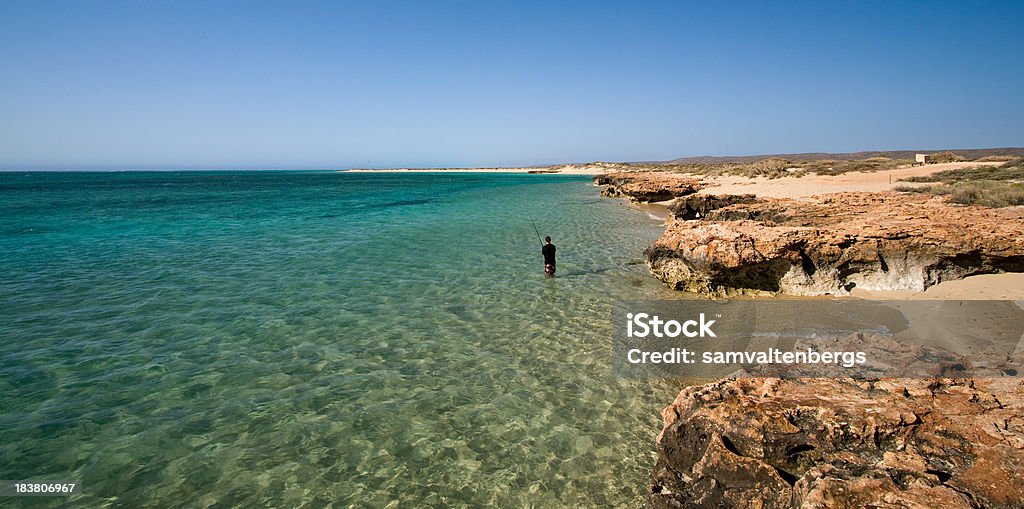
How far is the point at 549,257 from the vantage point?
434 inches

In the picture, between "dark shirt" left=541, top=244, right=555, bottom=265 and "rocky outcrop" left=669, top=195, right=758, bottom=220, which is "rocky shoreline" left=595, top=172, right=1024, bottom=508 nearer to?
"dark shirt" left=541, top=244, right=555, bottom=265

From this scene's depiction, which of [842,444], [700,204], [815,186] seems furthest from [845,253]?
[815,186]

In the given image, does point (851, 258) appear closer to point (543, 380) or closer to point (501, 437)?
point (543, 380)

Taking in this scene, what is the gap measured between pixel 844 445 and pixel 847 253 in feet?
23.3

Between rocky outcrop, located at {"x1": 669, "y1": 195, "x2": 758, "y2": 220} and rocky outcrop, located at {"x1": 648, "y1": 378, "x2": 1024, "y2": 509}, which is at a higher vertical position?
rocky outcrop, located at {"x1": 669, "y1": 195, "x2": 758, "y2": 220}

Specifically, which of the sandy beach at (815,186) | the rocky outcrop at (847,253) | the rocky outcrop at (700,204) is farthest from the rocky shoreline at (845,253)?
the sandy beach at (815,186)

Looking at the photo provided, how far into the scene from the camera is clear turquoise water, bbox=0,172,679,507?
424 cm

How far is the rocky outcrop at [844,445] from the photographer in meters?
2.33

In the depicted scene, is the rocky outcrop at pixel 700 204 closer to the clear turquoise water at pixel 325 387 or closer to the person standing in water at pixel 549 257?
the clear turquoise water at pixel 325 387
